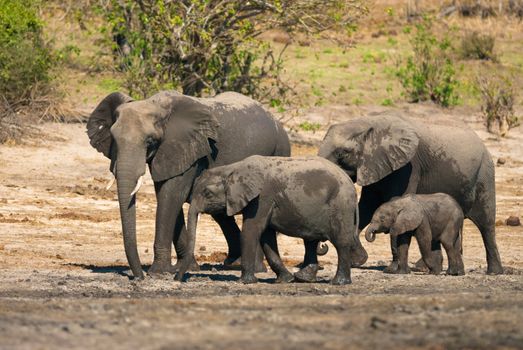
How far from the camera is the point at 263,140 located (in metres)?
Answer: 15.8

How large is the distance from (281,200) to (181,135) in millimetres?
1448

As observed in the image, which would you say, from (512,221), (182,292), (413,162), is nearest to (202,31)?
(512,221)

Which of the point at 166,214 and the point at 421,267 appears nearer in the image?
the point at 166,214

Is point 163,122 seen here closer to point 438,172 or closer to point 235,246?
point 235,246

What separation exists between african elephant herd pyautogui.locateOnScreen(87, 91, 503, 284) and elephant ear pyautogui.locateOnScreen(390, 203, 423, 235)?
1 cm

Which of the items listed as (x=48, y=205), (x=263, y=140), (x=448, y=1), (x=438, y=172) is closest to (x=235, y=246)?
(x=263, y=140)

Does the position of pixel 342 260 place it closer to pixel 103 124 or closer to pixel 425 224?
pixel 425 224

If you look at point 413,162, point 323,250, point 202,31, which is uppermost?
point 202,31

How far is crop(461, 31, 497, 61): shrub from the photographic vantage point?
35.2 meters

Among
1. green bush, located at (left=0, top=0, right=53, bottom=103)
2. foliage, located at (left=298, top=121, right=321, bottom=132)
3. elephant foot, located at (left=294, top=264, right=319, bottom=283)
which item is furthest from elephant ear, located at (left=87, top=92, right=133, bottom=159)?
foliage, located at (left=298, top=121, right=321, bottom=132)

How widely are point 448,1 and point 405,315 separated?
34371 mm

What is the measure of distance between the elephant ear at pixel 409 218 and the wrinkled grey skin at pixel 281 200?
1.13 meters

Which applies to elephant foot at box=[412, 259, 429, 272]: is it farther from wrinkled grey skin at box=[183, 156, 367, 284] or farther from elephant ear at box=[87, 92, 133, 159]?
elephant ear at box=[87, 92, 133, 159]

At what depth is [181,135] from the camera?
48.2ft
